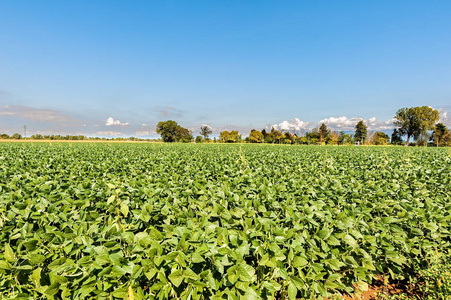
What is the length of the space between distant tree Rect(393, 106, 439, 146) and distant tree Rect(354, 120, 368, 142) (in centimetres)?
1820

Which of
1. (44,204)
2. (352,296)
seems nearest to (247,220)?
(352,296)

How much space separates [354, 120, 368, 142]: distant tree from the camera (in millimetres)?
107262

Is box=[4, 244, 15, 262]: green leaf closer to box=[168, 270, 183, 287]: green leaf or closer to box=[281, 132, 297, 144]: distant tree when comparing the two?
box=[168, 270, 183, 287]: green leaf

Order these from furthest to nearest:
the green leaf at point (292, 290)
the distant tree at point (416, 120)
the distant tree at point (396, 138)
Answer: the distant tree at point (396, 138)
the distant tree at point (416, 120)
the green leaf at point (292, 290)

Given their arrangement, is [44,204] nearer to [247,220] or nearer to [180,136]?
[247,220]

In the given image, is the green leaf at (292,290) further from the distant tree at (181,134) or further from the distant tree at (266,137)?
the distant tree at (181,134)

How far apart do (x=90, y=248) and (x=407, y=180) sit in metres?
8.07

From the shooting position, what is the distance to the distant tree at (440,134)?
86688 mm

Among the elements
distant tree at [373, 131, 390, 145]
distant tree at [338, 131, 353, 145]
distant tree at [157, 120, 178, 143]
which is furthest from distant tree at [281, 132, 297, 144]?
distant tree at [157, 120, 178, 143]

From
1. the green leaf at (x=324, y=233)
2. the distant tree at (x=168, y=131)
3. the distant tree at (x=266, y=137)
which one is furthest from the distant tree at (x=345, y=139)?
the green leaf at (x=324, y=233)

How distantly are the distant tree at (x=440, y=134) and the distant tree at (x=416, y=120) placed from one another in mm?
9126

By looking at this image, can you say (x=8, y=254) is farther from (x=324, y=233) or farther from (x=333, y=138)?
(x=333, y=138)

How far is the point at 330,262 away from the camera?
2416mm

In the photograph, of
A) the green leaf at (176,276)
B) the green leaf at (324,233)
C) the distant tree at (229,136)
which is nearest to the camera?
the green leaf at (176,276)
